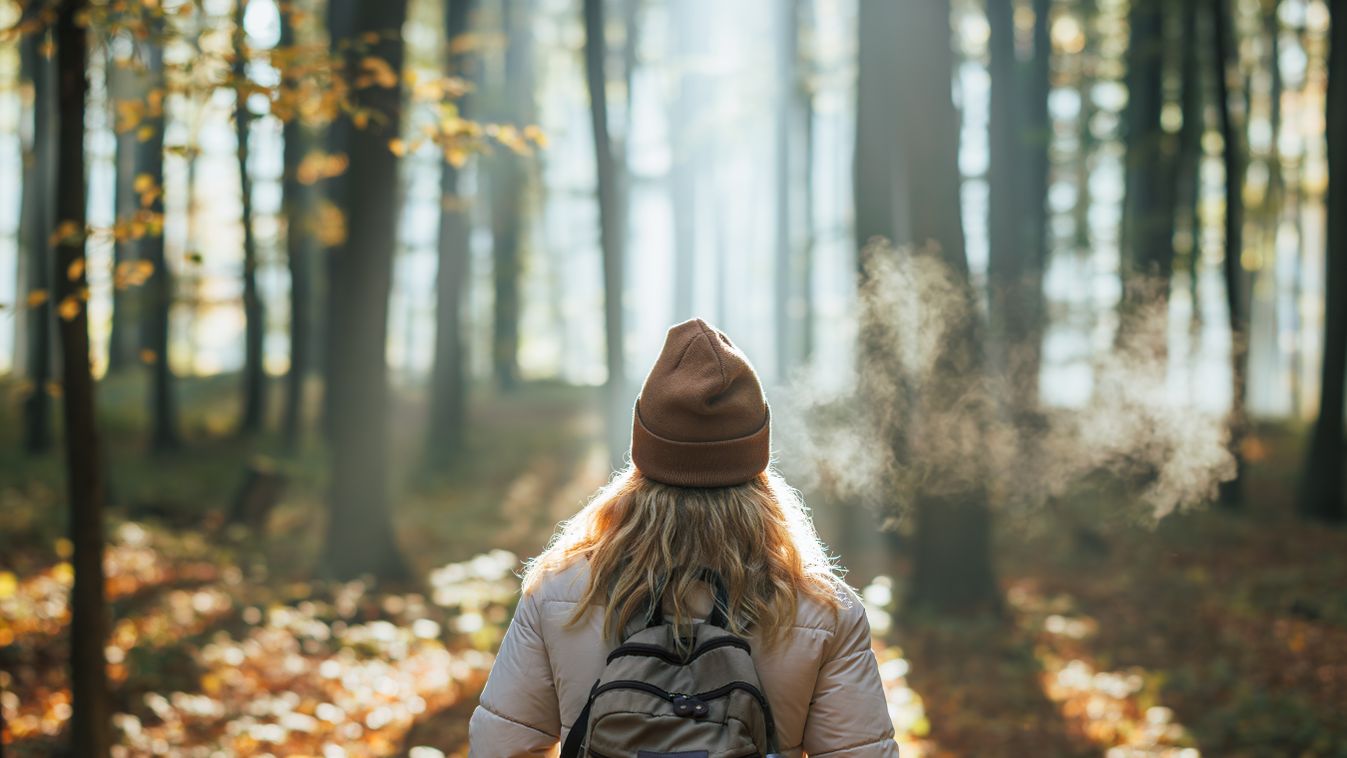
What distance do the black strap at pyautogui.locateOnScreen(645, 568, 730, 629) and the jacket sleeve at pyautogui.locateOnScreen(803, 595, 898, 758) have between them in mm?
259

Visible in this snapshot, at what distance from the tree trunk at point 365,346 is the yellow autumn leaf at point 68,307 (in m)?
5.23

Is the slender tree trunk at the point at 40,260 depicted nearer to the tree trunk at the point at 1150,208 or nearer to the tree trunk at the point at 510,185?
the tree trunk at the point at 510,185

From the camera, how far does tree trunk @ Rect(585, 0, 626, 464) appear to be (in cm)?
1382

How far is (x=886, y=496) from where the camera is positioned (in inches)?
441

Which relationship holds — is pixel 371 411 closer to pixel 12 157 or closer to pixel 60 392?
pixel 60 392

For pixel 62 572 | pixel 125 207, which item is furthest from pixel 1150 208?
pixel 125 207

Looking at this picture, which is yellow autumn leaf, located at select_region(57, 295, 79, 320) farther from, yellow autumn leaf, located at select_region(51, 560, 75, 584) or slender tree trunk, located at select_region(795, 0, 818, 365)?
slender tree trunk, located at select_region(795, 0, 818, 365)

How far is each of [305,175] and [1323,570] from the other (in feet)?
36.4

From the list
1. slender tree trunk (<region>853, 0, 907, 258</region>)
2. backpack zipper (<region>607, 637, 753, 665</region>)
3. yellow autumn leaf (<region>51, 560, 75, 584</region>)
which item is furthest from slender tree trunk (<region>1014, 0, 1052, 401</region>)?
backpack zipper (<region>607, 637, 753, 665</region>)

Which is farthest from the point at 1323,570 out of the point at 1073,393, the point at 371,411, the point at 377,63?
the point at 377,63

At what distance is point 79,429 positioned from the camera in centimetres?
471

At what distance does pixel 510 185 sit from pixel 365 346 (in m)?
11.6

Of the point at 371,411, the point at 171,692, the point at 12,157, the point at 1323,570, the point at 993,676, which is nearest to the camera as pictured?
the point at 171,692

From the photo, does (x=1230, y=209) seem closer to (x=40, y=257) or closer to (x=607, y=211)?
(x=607, y=211)
